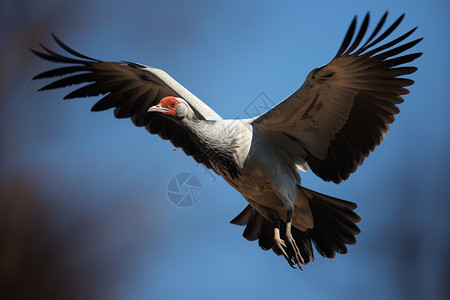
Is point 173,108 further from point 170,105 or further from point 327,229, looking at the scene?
point 327,229

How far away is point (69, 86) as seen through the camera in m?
4.50

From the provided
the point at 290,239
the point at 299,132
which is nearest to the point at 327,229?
the point at 290,239

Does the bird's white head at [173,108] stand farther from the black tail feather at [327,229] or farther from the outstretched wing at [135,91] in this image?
the black tail feather at [327,229]

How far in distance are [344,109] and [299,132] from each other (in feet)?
1.25

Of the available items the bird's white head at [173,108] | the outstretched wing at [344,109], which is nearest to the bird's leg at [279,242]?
the outstretched wing at [344,109]

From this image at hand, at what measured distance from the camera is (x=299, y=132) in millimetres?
4105

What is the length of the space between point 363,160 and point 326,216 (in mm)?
584

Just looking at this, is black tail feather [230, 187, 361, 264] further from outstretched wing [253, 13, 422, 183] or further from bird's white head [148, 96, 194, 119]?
bird's white head [148, 96, 194, 119]

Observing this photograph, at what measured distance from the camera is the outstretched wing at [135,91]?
4.42m

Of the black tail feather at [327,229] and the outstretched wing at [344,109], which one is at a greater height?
the outstretched wing at [344,109]

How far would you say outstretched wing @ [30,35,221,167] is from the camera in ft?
14.5

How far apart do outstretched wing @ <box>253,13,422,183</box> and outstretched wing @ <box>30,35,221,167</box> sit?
2.39ft

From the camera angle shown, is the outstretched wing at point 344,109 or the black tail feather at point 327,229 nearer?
the outstretched wing at point 344,109

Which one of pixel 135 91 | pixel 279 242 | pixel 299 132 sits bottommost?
pixel 279 242
